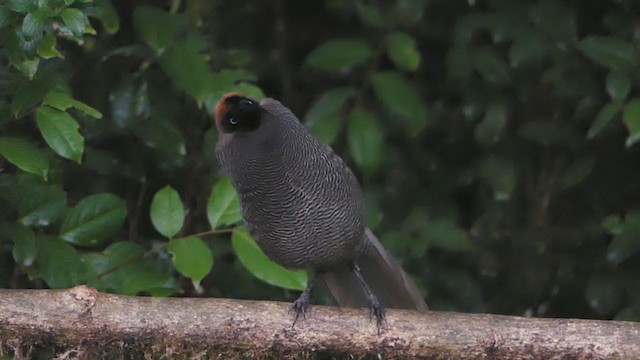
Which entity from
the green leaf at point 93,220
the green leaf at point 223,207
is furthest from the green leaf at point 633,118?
the green leaf at point 93,220

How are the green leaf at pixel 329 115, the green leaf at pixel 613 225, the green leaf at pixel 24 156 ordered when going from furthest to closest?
the green leaf at pixel 329 115 → the green leaf at pixel 613 225 → the green leaf at pixel 24 156

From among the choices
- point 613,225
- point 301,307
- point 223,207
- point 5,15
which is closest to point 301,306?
point 301,307

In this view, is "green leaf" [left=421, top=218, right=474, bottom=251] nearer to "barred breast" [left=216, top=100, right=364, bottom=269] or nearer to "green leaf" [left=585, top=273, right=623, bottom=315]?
"green leaf" [left=585, top=273, right=623, bottom=315]

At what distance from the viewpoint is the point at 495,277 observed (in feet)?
11.1

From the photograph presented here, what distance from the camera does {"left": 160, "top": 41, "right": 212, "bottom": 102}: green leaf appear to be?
8.68ft

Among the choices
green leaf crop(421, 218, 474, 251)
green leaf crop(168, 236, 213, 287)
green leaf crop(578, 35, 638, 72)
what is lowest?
green leaf crop(421, 218, 474, 251)

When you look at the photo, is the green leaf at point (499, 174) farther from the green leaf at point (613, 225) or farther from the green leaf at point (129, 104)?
the green leaf at point (129, 104)

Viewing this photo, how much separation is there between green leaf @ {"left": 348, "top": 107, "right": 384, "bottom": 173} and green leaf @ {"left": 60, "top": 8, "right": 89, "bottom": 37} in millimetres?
985

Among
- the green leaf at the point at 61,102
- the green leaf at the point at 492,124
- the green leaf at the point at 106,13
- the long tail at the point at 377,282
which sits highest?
the green leaf at the point at 106,13

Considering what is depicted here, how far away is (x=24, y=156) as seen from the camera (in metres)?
2.24

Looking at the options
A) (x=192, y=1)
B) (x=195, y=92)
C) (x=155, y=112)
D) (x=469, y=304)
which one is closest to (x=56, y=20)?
(x=195, y=92)

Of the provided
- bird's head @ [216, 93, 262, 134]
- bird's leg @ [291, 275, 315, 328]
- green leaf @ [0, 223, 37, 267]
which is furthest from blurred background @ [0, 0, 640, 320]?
bird's head @ [216, 93, 262, 134]

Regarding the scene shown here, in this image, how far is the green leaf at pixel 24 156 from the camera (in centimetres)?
222

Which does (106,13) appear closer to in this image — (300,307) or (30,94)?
(30,94)
